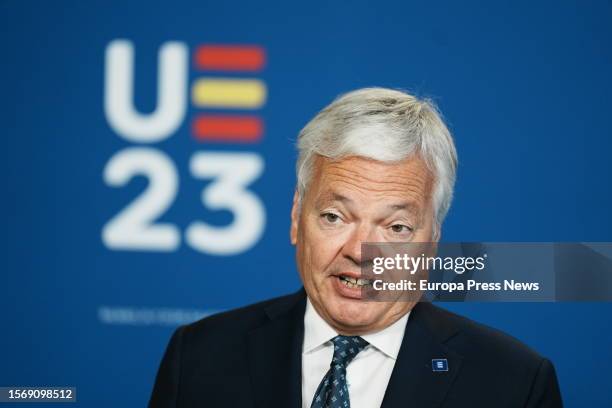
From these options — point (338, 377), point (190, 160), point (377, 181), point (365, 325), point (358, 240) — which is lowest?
point (338, 377)

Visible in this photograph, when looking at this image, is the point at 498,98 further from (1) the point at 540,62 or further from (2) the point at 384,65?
(2) the point at 384,65

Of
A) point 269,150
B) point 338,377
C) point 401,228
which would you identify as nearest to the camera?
point 338,377

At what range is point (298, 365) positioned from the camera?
1.80 m

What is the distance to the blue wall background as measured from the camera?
2648mm

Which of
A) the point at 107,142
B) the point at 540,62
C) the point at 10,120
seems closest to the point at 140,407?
the point at 107,142

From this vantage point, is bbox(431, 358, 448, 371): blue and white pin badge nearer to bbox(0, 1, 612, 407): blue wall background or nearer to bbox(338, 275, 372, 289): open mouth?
bbox(338, 275, 372, 289): open mouth

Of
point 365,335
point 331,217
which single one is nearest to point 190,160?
point 331,217

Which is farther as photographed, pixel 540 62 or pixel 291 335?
pixel 540 62

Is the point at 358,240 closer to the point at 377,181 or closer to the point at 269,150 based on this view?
the point at 377,181

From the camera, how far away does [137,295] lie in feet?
9.24

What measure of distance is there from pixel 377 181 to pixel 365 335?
12.5 inches

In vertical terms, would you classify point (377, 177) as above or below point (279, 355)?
above

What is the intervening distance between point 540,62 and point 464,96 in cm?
25

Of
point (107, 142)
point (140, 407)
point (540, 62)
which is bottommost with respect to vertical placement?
point (140, 407)
